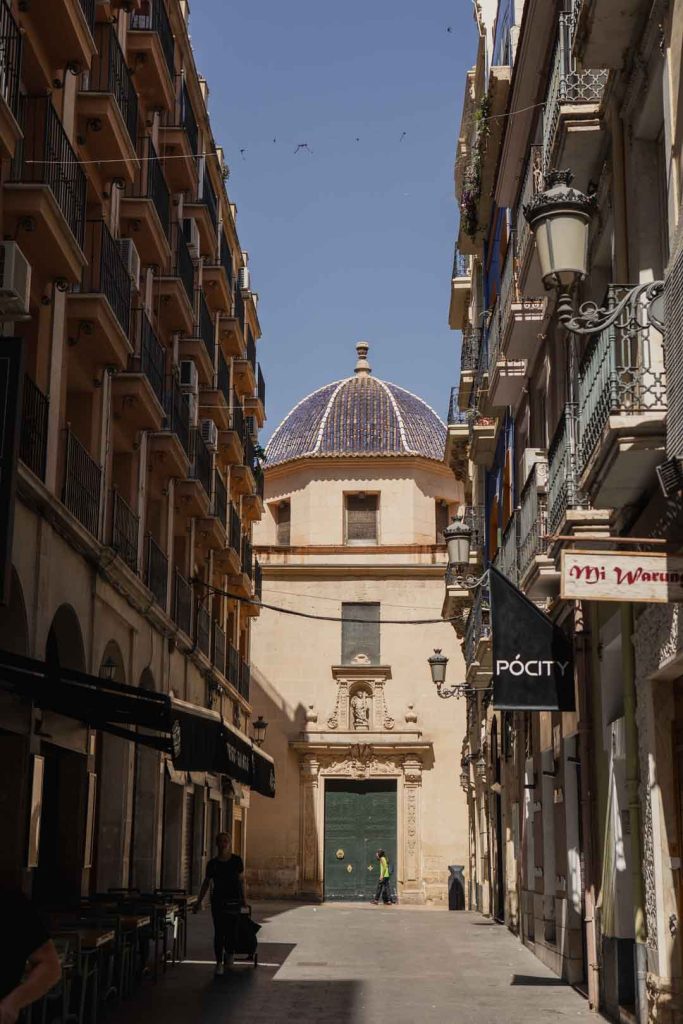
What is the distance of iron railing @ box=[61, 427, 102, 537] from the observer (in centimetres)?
1730

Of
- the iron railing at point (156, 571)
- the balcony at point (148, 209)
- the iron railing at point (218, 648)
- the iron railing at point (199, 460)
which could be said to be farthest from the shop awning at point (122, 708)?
the iron railing at point (218, 648)

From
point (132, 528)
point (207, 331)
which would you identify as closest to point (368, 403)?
point (207, 331)

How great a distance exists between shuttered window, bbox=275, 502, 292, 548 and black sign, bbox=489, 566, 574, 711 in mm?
32758

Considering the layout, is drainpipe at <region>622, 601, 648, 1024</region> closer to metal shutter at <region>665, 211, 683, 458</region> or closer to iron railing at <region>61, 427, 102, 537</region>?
metal shutter at <region>665, 211, 683, 458</region>

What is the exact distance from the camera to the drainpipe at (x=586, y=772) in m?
13.6

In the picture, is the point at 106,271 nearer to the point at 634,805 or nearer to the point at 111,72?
the point at 111,72

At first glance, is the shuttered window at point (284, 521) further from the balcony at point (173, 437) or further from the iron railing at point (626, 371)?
the iron railing at point (626, 371)

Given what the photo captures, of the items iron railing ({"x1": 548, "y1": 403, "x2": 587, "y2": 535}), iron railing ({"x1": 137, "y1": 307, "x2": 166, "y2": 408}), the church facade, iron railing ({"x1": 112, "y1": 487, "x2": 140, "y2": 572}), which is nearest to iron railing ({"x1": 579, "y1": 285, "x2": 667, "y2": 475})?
iron railing ({"x1": 548, "y1": 403, "x2": 587, "y2": 535})

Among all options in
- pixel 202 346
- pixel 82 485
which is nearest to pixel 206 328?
pixel 202 346

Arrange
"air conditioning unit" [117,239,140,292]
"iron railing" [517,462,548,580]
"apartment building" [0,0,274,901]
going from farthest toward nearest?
"air conditioning unit" [117,239,140,292] < "iron railing" [517,462,548,580] < "apartment building" [0,0,274,901]

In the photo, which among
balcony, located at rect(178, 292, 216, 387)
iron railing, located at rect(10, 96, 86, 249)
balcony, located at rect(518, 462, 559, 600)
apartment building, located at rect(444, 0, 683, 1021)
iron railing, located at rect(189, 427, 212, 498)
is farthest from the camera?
iron railing, located at rect(189, 427, 212, 498)

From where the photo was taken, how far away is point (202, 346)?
27734 mm

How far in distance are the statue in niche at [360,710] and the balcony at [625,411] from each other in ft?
110

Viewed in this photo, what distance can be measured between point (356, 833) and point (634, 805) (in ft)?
104
